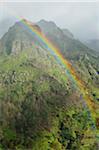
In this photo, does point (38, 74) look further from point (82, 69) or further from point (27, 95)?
point (82, 69)

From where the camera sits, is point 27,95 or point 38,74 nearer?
point 27,95

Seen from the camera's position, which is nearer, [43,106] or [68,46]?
[43,106]

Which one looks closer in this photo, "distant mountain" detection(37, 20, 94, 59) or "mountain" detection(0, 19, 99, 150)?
"mountain" detection(0, 19, 99, 150)

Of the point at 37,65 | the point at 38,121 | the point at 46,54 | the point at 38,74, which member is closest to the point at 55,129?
the point at 38,121

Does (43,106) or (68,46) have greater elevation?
(68,46)

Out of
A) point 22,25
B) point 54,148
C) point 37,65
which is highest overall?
point 22,25

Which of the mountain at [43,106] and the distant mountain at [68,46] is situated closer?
the mountain at [43,106]

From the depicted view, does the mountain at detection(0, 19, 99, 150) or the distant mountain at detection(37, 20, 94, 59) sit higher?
the distant mountain at detection(37, 20, 94, 59)

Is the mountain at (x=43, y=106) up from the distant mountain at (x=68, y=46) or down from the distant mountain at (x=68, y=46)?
down
